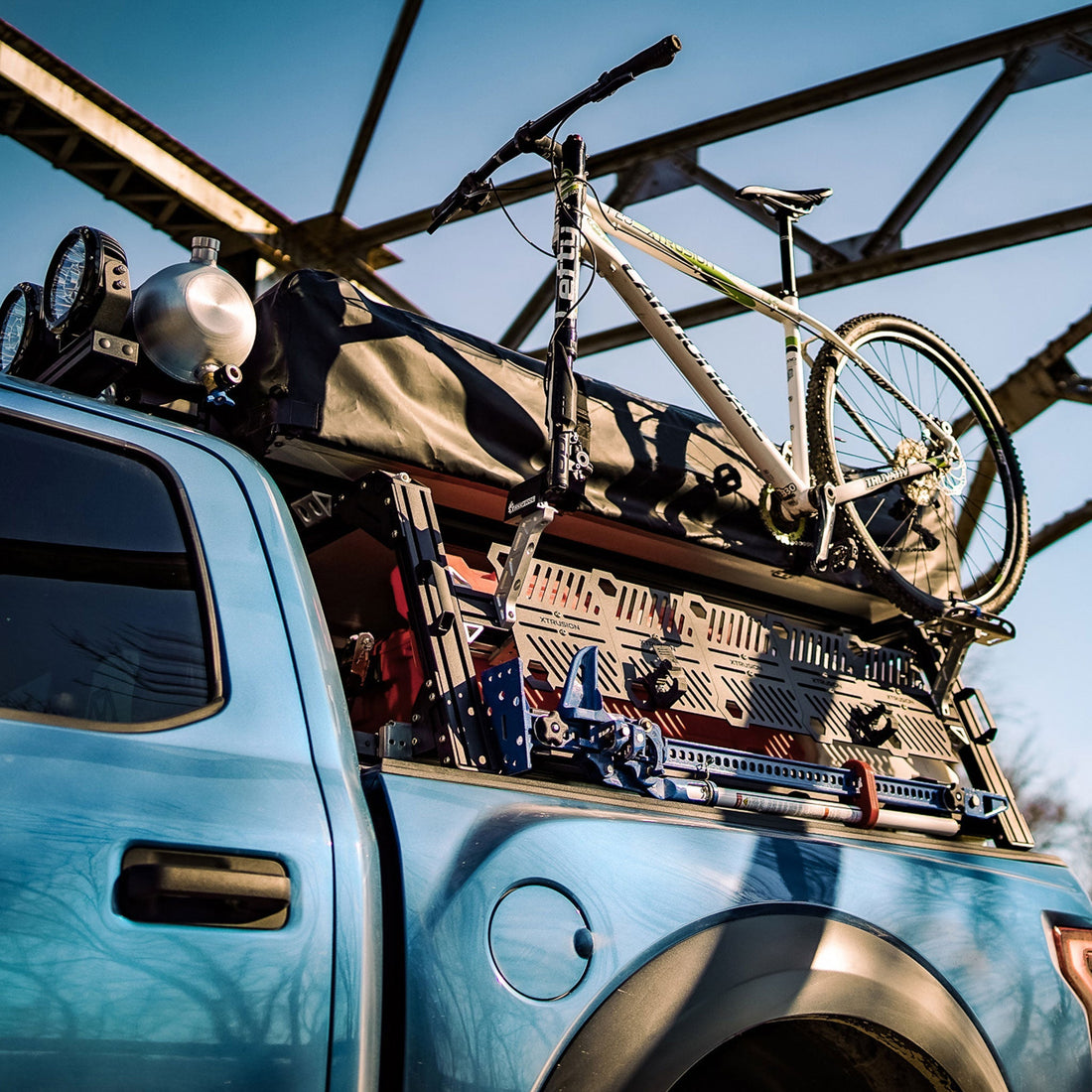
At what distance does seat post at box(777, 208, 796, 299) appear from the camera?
187 inches

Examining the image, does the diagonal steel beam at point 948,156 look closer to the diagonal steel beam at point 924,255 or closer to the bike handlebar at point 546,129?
the diagonal steel beam at point 924,255

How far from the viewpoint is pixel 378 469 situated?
2.74m

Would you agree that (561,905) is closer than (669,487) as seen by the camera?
Yes

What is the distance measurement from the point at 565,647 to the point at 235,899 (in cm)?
137

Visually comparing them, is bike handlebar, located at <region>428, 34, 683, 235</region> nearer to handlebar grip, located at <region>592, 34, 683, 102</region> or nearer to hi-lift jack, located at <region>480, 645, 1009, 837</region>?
handlebar grip, located at <region>592, 34, 683, 102</region>

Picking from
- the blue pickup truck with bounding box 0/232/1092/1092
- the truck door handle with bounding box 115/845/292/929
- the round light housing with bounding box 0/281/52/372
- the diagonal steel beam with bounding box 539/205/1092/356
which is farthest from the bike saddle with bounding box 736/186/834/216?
the truck door handle with bounding box 115/845/292/929

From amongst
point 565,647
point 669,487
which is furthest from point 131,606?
point 669,487

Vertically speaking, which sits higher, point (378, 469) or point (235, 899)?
point (378, 469)

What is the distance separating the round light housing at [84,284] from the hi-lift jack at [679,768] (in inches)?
42.2

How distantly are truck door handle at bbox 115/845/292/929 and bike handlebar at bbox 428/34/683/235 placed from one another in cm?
276

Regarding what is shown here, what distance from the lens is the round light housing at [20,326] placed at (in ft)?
8.52

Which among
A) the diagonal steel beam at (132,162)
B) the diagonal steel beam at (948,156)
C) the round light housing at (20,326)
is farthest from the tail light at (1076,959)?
the diagonal steel beam at (132,162)

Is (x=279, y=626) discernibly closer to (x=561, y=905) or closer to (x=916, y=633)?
(x=561, y=905)

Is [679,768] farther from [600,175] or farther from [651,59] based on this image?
[600,175]
